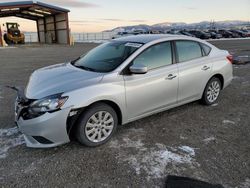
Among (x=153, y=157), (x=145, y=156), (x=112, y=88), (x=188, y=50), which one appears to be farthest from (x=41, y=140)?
(x=188, y=50)

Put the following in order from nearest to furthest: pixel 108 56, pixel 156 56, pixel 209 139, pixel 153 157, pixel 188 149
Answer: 1. pixel 153 157
2. pixel 188 149
3. pixel 209 139
4. pixel 156 56
5. pixel 108 56

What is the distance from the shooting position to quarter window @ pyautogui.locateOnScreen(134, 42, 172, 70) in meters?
3.96

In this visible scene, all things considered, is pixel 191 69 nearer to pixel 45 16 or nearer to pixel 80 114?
pixel 80 114

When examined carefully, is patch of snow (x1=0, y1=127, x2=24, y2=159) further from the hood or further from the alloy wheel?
the alloy wheel

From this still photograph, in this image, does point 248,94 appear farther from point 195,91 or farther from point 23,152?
point 23,152

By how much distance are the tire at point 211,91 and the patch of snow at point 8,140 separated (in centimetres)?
370

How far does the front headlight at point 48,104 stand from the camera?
3088mm

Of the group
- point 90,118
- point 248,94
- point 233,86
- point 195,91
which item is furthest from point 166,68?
point 233,86

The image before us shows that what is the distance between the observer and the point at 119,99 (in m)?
3.57

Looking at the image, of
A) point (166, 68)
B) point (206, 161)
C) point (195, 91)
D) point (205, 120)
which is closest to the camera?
point (206, 161)

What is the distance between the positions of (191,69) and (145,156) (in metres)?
2.12

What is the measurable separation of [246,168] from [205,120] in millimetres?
1558

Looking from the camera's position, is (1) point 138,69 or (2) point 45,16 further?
(2) point 45,16

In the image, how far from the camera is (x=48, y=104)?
10.2ft
